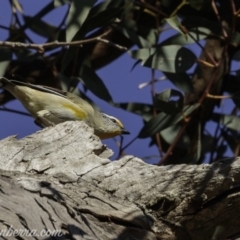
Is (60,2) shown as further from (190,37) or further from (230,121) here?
(230,121)

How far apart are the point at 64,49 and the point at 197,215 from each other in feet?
9.01

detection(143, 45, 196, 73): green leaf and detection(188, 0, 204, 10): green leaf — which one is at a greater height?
detection(188, 0, 204, 10): green leaf

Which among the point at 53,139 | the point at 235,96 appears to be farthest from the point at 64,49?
the point at 53,139

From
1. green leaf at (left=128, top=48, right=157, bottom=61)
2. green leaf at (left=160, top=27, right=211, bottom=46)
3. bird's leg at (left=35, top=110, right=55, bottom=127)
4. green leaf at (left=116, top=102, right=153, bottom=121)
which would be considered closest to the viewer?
green leaf at (left=128, top=48, right=157, bottom=61)

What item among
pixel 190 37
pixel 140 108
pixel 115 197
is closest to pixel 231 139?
pixel 140 108

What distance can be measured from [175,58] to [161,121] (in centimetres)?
54

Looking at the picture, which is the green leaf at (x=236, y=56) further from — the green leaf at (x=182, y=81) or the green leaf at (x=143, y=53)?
the green leaf at (x=143, y=53)

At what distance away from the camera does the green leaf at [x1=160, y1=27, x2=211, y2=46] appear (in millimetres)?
5802

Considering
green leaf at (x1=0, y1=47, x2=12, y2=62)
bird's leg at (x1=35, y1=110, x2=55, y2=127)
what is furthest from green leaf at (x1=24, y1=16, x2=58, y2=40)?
bird's leg at (x1=35, y1=110, x2=55, y2=127)

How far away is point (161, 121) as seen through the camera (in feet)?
19.5

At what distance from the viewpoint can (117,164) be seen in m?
3.78

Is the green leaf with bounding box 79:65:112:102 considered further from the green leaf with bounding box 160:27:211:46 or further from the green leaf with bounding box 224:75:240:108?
the green leaf with bounding box 224:75:240:108

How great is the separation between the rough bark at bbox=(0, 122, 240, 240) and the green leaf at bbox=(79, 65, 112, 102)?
204 centimetres

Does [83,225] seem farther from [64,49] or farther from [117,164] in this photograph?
[64,49]
